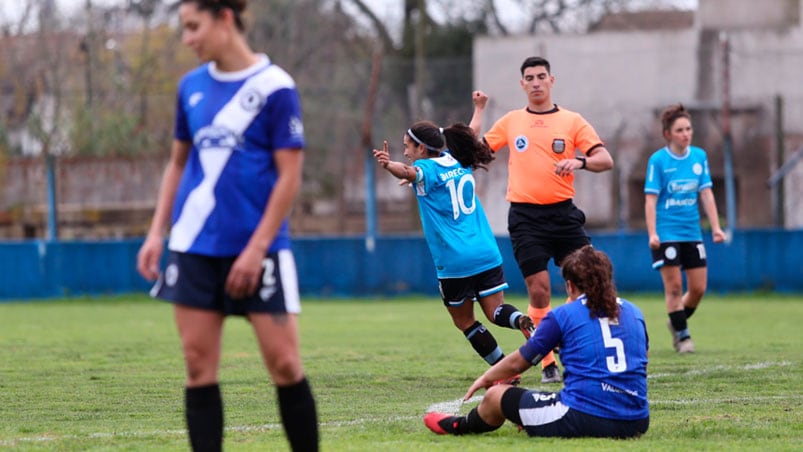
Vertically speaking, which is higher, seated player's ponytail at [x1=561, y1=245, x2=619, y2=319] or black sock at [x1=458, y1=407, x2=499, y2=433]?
seated player's ponytail at [x1=561, y1=245, x2=619, y2=319]

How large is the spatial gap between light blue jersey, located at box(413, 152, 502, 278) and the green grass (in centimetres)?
84

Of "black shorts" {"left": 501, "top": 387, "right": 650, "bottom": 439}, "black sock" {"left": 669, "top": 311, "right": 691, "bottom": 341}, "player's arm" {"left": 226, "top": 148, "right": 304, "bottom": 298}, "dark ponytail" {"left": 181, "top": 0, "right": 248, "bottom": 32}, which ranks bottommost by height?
"black sock" {"left": 669, "top": 311, "right": 691, "bottom": 341}

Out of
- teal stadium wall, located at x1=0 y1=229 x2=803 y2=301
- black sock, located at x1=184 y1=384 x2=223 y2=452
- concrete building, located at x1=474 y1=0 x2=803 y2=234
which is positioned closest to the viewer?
black sock, located at x1=184 y1=384 x2=223 y2=452

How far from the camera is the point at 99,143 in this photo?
23281 mm

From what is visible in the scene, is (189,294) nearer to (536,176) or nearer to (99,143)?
(536,176)

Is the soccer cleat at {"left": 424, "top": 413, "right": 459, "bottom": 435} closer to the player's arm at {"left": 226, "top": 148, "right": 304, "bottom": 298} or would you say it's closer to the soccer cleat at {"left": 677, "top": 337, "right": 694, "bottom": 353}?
the player's arm at {"left": 226, "top": 148, "right": 304, "bottom": 298}

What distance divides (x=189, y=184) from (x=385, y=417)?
7.99 feet

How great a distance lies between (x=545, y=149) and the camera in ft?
27.8

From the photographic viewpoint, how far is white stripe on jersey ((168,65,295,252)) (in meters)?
4.45

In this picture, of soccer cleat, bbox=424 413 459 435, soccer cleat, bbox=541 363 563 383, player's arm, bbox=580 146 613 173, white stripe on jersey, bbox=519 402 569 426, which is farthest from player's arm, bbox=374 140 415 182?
white stripe on jersey, bbox=519 402 569 426

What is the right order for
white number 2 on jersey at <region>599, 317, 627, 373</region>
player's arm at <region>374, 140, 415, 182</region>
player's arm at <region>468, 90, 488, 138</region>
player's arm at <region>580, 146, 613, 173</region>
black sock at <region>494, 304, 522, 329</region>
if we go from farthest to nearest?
player's arm at <region>468, 90, 488, 138</region> < player's arm at <region>580, 146, 613, 173</region> < black sock at <region>494, 304, 522, 329</region> < player's arm at <region>374, 140, 415, 182</region> < white number 2 on jersey at <region>599, 317, 627, 373</region>

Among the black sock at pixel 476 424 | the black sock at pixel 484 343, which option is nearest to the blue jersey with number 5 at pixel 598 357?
the black sock at pixel 476 424

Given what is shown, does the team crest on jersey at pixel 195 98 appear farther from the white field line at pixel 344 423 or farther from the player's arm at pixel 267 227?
the white field line at pixel 344 423

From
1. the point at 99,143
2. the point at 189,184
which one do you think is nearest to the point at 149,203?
the point at 99,143
